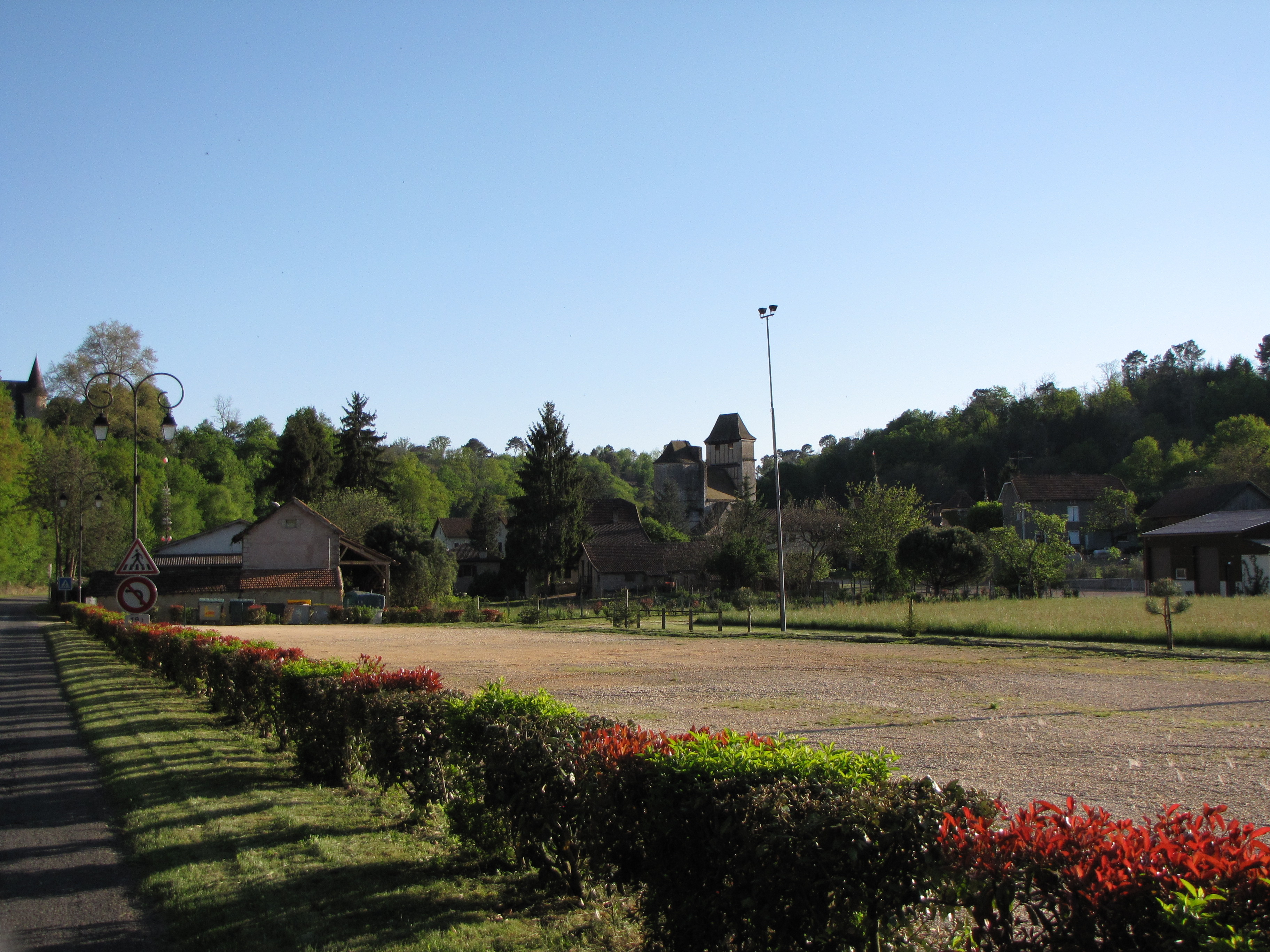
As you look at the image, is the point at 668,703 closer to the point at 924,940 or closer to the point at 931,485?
the point at 924,940

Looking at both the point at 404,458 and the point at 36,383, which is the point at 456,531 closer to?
the point at 404,458

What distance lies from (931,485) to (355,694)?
123633mm

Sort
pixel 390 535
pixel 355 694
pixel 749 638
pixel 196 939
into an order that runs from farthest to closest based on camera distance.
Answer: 1. pixel 390 535
2. pixel 749 638
3. pixel 355 694
4. pixel 196 939

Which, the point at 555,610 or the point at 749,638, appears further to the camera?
the point at 555,610

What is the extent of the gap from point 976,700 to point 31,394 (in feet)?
450

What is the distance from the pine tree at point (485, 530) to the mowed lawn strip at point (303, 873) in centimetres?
8389

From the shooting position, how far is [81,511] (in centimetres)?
6044

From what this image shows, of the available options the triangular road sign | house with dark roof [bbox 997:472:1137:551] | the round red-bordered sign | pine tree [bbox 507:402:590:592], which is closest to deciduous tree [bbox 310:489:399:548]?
pine tree [bbox 507:402:590:592]

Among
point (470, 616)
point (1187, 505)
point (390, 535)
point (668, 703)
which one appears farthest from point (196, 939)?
point (1187, 505)

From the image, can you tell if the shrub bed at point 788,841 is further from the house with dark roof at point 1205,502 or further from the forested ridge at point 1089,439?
the forested ridge at point 1089,439

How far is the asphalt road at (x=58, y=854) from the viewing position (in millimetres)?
4855

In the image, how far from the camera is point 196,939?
4668 millimetres

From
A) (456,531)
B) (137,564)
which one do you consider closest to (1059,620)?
(137,564)

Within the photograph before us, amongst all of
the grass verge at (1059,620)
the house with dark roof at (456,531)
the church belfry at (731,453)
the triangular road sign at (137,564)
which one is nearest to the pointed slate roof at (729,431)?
the church belfry at (731,453)
